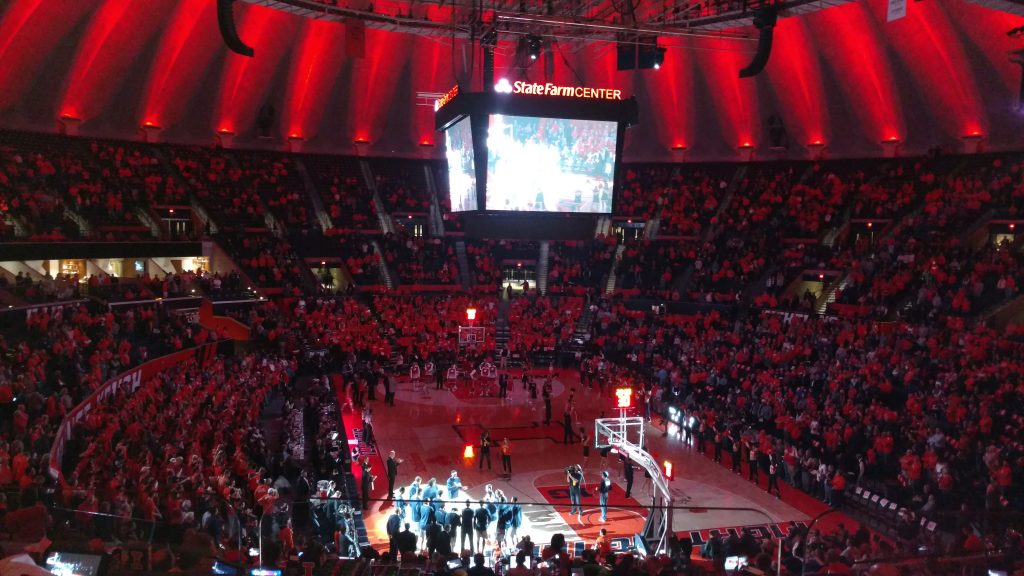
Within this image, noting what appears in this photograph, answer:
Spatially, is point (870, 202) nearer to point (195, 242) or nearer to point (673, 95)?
point (673, 95)

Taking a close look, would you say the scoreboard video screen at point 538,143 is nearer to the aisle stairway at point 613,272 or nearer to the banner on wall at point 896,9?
the banner on wall at point 896,9

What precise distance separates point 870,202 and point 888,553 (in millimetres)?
25969

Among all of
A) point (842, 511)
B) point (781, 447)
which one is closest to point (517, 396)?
point (781, 447)

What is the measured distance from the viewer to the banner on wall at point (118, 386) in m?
11.1

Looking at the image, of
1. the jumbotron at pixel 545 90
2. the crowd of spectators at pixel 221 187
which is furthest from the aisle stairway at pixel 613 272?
the jumbotron at pixel 545 90

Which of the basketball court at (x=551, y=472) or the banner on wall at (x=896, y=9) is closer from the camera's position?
the banner on wall at (x=896, y=9)

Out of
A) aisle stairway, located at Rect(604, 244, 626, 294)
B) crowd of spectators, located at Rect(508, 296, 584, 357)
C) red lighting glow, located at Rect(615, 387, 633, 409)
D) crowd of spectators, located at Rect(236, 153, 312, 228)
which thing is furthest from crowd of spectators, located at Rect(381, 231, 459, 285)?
red lighting glow, located at Rect(615, 387, 633, 409)

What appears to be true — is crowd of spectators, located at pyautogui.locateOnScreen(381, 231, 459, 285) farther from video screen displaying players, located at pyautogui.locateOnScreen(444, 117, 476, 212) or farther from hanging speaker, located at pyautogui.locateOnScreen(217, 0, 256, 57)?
hanging speaker, located at pyautogui.locateOnScreen(217, 0, 256, 57)

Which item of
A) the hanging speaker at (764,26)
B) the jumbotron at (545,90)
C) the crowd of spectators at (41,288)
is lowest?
the crowd of spectators at (41,288)

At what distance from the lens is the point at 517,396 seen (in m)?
25.0

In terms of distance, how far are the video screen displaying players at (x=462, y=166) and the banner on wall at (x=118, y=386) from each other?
8231 mm

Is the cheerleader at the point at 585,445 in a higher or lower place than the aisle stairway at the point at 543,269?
lower

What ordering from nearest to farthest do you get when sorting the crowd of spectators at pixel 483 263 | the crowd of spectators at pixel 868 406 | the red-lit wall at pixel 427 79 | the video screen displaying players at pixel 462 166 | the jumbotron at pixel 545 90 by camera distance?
the crowd of spectators at pixel 868 406 → the jumbotron at pixel 545 90 → the video screen displaying players at pixel 462 166 → the red-lit wall at pixel 427 79 → the crowd of spectators at pixel 483 263

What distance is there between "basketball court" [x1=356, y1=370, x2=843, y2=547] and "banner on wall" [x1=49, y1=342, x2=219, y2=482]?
4798mm
